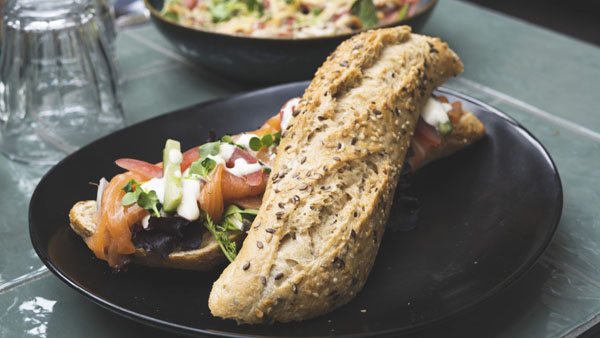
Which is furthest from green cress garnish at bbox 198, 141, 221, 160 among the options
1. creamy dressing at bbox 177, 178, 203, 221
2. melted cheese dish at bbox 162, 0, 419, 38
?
melted cheese dish at bbox 162, 0, 419, 38

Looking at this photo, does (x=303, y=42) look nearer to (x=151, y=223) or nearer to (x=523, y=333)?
(x=151, y=223)

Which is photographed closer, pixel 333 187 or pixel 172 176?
pixel 333 187

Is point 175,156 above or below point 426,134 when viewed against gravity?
above

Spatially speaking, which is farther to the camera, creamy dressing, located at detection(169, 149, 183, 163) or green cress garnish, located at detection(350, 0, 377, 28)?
green cress garnish, located at detection(350, 0, 377, 28)

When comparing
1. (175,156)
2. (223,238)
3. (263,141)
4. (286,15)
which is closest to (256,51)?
(286,15)

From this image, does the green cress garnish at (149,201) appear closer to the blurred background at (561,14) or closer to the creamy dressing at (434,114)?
the creamy dressing at (434,114)

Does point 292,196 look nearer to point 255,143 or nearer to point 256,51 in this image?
point 255,143

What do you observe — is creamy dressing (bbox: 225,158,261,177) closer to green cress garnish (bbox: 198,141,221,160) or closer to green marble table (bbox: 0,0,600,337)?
green cress garnish (bbox: 198,141,221,160)
